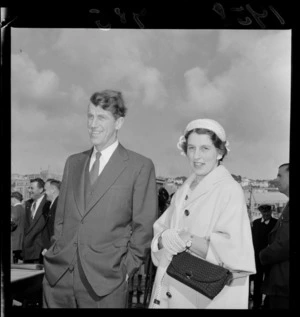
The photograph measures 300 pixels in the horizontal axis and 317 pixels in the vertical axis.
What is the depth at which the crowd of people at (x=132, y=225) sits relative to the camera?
4.29 m

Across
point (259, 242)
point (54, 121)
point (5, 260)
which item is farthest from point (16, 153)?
point (259, 242)

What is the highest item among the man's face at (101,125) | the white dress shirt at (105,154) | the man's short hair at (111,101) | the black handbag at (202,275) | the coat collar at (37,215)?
the man's short hair at (111,101)

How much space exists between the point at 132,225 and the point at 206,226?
55 centimetres

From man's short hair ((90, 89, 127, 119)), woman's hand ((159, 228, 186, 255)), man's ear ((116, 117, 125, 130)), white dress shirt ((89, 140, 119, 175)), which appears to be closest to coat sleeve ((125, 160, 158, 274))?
woman's hand ((159, 228, 186, 255))

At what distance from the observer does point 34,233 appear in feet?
14.6

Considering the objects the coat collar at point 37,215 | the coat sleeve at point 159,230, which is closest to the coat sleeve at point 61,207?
the coat collar at point 37,215

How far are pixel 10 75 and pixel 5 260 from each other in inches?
53.4

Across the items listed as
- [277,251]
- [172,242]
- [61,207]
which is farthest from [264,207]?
[61,207]

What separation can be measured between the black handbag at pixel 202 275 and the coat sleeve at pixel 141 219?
0.99ft

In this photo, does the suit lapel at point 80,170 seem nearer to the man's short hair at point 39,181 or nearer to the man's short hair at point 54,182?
the man's short hair at point 54,182

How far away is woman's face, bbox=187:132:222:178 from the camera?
434cm

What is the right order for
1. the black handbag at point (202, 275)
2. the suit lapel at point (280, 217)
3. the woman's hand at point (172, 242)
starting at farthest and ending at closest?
the suit lapel at point (280, 217) < the woman's hand at point (172, 242) < the black handbag at point (202, 275)

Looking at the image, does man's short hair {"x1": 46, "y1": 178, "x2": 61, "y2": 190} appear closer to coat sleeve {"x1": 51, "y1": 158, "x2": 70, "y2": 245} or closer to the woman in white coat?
coat sleeve {"x1": 51, "y1": 158, "x2": 70, "y2": 245}

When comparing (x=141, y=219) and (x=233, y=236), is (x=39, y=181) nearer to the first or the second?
(x=141, y=219)
